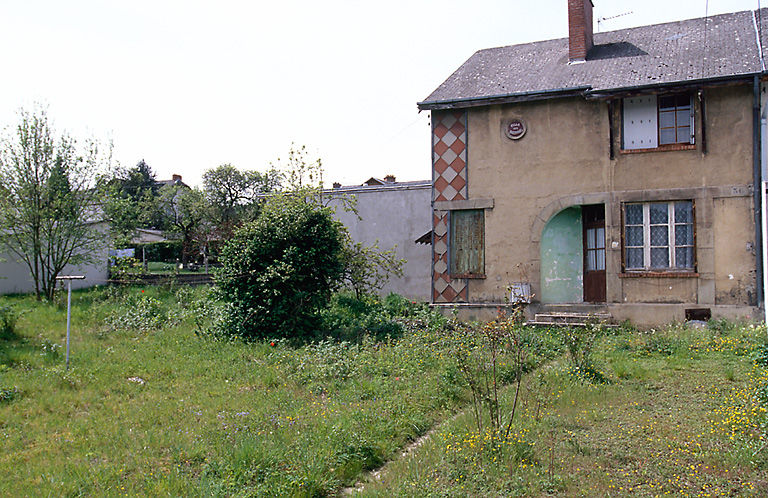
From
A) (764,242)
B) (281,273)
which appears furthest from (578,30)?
(281,273)

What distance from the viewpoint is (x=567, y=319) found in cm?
1388

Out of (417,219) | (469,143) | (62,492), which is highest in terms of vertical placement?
(469,143)

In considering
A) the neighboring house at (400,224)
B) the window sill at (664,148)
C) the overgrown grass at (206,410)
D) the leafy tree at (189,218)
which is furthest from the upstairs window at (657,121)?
the leafy tree at (189,218)

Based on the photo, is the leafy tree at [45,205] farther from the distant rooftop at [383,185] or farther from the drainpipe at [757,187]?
the drainpipe at [757,187]

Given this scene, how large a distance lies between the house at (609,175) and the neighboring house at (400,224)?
4.44 m

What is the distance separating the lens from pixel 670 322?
A: 523 inches

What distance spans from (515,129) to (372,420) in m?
10.1

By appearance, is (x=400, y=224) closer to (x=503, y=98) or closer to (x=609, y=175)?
(x=503, y=98)

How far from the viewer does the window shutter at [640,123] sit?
45.9ft

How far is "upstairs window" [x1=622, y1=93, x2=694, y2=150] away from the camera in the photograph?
13727 mm

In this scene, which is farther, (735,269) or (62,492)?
(735,269)

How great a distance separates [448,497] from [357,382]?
4134mm

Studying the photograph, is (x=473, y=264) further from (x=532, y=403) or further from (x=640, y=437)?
(x=640, y=437)

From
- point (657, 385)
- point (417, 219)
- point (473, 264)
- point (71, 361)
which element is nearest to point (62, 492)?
point (71, 361)
